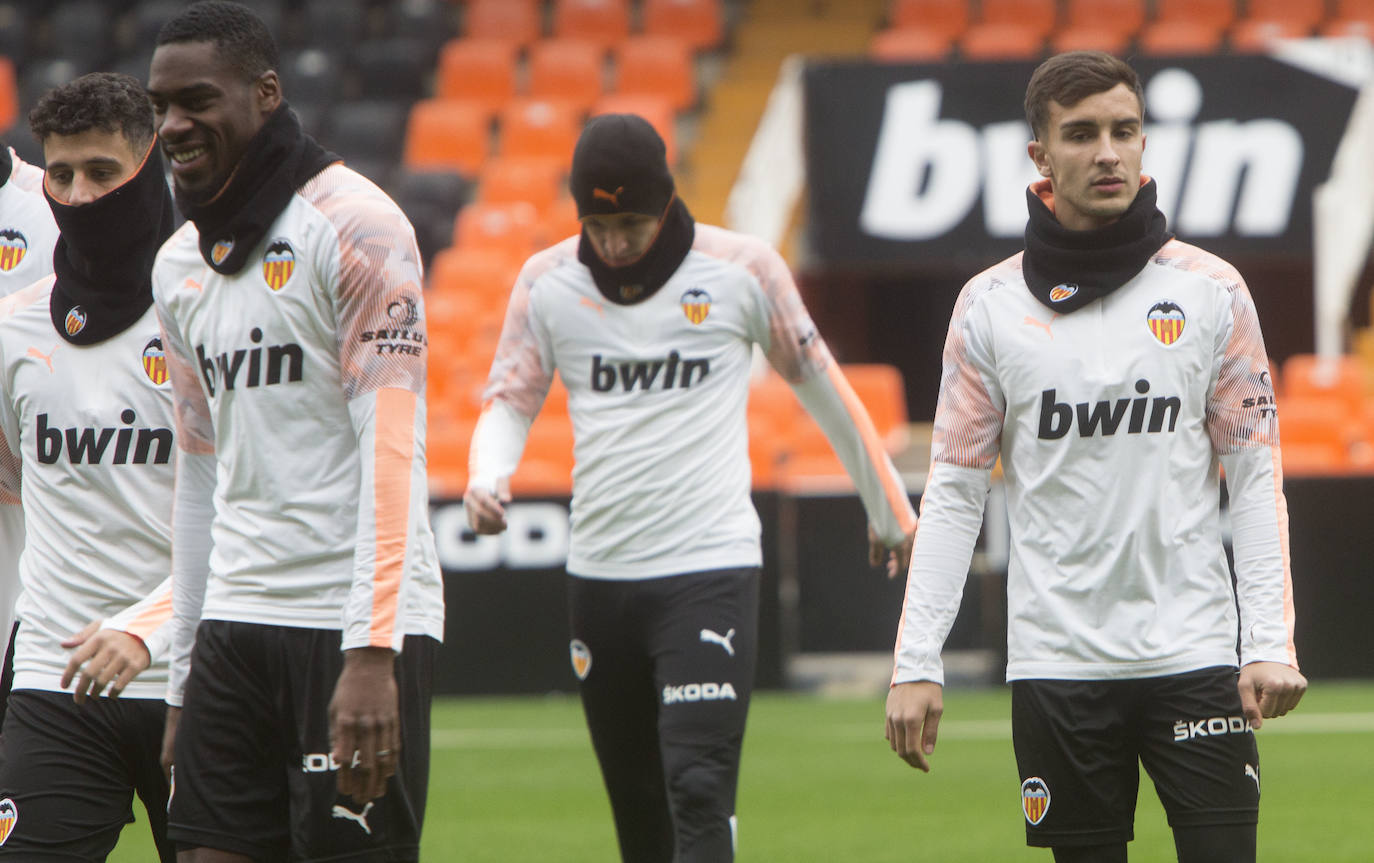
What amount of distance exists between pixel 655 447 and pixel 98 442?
158 centimetres

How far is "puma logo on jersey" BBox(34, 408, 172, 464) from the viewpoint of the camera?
174 inches

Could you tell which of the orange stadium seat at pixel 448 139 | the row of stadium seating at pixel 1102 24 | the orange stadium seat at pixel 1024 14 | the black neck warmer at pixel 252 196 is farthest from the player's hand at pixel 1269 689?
the orange stadium seat at pixel 1024 14

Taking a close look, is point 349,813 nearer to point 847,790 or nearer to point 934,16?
point 847,790

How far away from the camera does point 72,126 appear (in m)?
4.52

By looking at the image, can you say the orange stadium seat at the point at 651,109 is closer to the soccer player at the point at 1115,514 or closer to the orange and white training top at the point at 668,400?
the orange and white training top at the point at 668,400

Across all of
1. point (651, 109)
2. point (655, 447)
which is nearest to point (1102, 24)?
point (651, 109)

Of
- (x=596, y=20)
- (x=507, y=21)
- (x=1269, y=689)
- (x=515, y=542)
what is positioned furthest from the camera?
(x=507, y=21)

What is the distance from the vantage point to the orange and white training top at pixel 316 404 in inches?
143

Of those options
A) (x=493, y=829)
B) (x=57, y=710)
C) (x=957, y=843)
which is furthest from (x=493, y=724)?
(x=57, y=710)

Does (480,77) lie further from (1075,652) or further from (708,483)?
(1075,652)

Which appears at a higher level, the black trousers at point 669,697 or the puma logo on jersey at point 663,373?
the puma logo on jersey at point 663,373

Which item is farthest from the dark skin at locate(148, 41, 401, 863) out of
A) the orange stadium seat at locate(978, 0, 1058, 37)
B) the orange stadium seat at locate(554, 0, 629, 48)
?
the orange stadium seat at locate(554, 0, 629, 48)

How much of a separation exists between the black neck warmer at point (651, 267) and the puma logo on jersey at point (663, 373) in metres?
0.19

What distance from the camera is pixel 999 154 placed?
14461 mm
